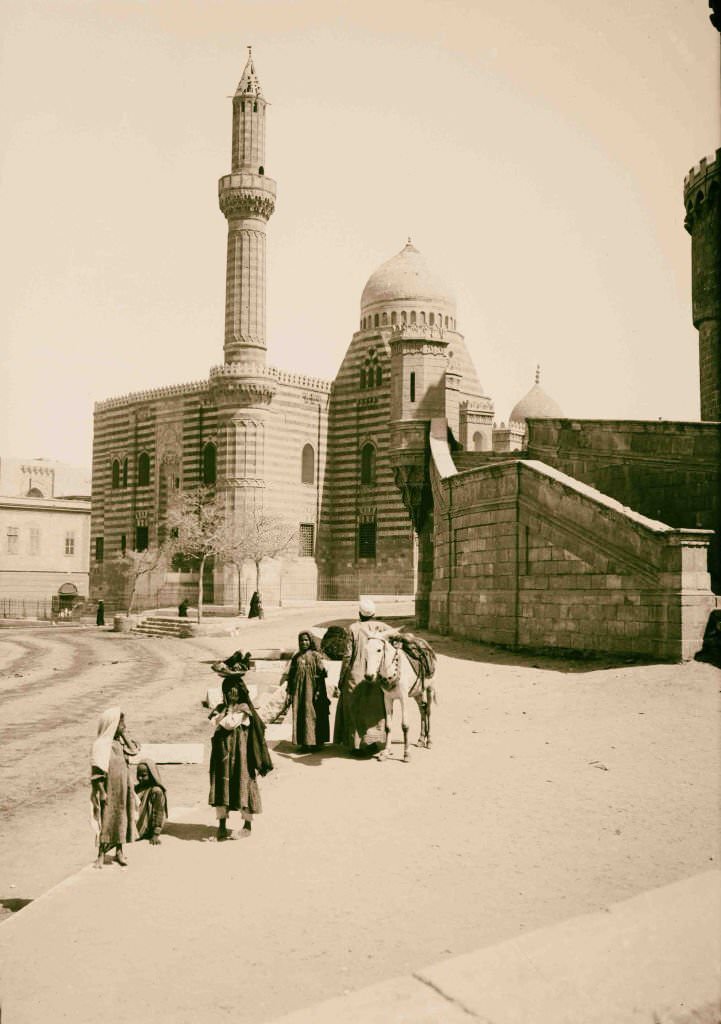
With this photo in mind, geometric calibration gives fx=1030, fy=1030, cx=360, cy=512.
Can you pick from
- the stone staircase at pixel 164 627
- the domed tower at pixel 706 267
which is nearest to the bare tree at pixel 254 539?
the stone staircase at pixel 164 627

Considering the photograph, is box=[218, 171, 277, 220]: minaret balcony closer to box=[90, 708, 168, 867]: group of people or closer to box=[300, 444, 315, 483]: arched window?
box=[300, 444, 315, 483]: arched window

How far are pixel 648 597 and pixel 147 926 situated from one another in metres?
9.91

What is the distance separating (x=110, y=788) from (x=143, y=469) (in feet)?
144

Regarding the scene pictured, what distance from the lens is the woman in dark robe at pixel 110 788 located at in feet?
22.5

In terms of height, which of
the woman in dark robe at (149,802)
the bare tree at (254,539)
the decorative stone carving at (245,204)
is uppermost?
the decorative stone carving at (245,204)

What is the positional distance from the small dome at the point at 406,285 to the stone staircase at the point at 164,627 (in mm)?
18886

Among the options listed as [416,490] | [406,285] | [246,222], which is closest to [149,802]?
[416,490]

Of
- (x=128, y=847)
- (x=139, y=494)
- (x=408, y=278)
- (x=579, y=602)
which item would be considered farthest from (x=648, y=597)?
(x=139, y=494)

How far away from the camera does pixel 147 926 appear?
5.79m

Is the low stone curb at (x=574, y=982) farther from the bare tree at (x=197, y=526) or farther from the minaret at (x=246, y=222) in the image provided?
the minaret at (x=246, y=222)

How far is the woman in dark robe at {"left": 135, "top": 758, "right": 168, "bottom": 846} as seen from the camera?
24.7ft

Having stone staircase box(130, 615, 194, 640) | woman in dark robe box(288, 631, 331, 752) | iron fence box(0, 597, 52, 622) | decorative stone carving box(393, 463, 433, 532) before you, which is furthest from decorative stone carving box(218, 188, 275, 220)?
woman in dark robe box(288, 631, 331, 752)

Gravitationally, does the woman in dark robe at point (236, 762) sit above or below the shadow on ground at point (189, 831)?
above

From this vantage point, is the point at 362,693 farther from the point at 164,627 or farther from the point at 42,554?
the point at 42,554
